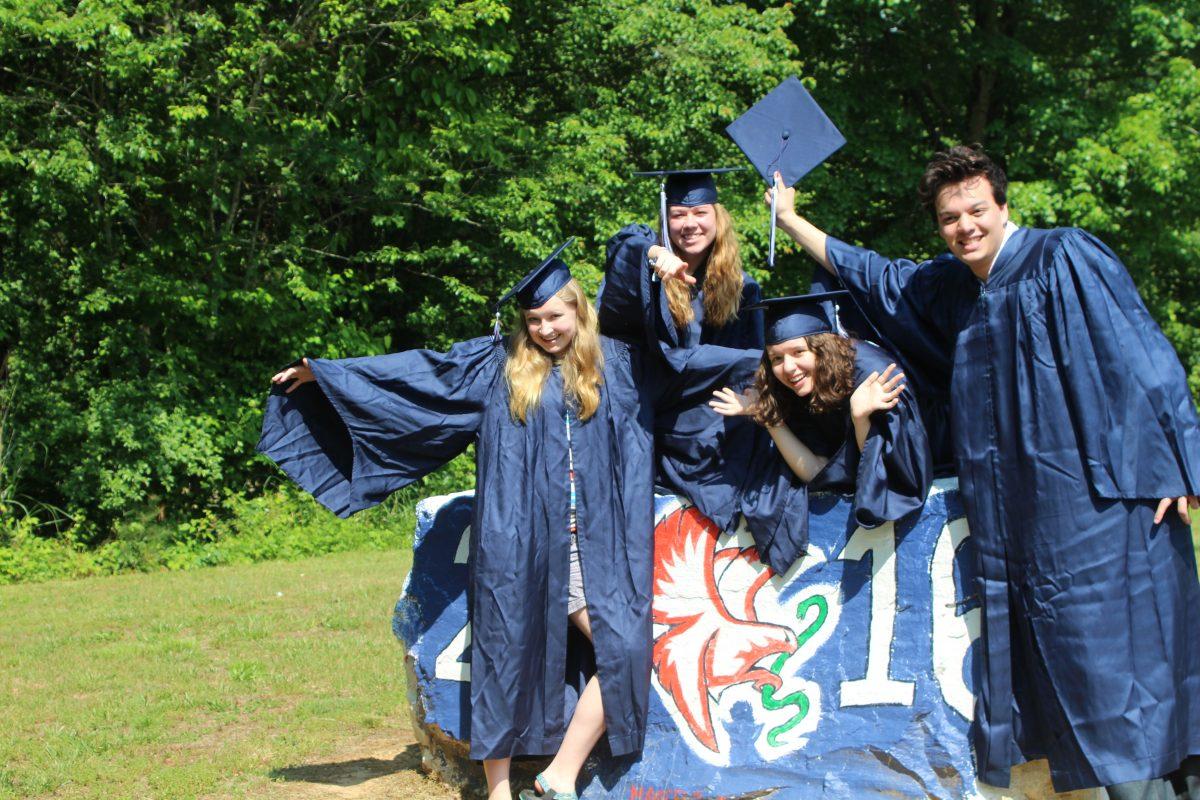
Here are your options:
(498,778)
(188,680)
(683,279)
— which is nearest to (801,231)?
(683,279)

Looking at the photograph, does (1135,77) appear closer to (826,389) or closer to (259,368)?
(259,368)

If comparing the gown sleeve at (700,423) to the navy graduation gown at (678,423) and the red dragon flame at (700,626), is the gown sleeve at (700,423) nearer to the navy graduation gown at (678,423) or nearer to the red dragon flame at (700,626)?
the navy graduation gown at (678,423)

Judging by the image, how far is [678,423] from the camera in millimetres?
4398

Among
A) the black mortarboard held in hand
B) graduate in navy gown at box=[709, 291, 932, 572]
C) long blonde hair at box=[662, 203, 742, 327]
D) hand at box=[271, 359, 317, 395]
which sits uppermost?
the black mortarboard held in hand

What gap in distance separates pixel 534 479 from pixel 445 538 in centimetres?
56

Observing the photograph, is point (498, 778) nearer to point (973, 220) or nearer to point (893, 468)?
point (893, 468)

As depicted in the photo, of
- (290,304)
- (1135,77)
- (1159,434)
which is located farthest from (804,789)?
(1135,77)

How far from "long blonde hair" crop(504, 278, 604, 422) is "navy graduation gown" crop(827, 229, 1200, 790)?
1.24 metres

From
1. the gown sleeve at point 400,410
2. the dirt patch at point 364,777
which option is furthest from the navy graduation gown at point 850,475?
the dirt patch at point 364,777

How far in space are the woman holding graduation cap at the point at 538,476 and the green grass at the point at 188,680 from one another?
1.37 m

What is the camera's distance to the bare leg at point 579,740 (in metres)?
4.04

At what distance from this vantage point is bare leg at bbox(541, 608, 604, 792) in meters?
4.04

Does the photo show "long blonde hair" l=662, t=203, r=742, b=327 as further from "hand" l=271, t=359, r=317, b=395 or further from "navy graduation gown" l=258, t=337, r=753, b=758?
"hand" l=271, t=359, r=317, b=395

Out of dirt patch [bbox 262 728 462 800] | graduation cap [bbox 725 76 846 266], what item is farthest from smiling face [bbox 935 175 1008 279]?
dirt patch [bbox 262 728 462 800]
